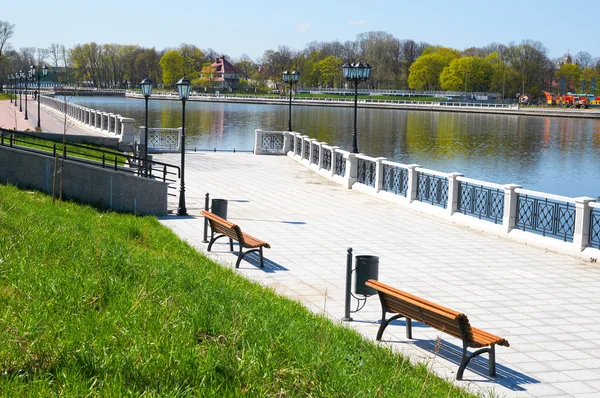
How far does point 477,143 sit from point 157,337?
223 ft

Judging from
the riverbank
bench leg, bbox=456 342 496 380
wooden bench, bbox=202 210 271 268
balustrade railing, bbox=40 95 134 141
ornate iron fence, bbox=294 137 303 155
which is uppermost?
the riverbank

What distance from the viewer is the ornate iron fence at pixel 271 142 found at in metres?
38.6

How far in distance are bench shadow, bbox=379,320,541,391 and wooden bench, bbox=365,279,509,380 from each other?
5.2 inches

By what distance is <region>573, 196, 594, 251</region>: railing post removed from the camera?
1542cm

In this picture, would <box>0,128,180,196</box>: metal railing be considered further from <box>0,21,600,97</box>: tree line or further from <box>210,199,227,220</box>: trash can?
<box>0,21,600,97</box>: tree line

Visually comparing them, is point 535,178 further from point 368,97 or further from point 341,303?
point 368,97

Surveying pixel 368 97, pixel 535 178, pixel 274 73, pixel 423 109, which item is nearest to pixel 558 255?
pixel 535 178

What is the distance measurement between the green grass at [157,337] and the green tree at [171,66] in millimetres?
182015

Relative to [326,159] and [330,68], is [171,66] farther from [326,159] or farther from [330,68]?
[326,159]

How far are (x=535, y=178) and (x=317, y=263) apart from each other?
37.0 metres

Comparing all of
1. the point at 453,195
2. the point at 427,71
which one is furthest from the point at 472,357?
the point at 427,71

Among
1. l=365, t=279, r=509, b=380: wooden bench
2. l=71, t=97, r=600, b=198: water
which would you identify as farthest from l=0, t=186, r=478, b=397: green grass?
l=71, t=97, r=600, b=198: water

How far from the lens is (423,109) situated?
136 meters

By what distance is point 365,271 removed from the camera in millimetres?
10664
